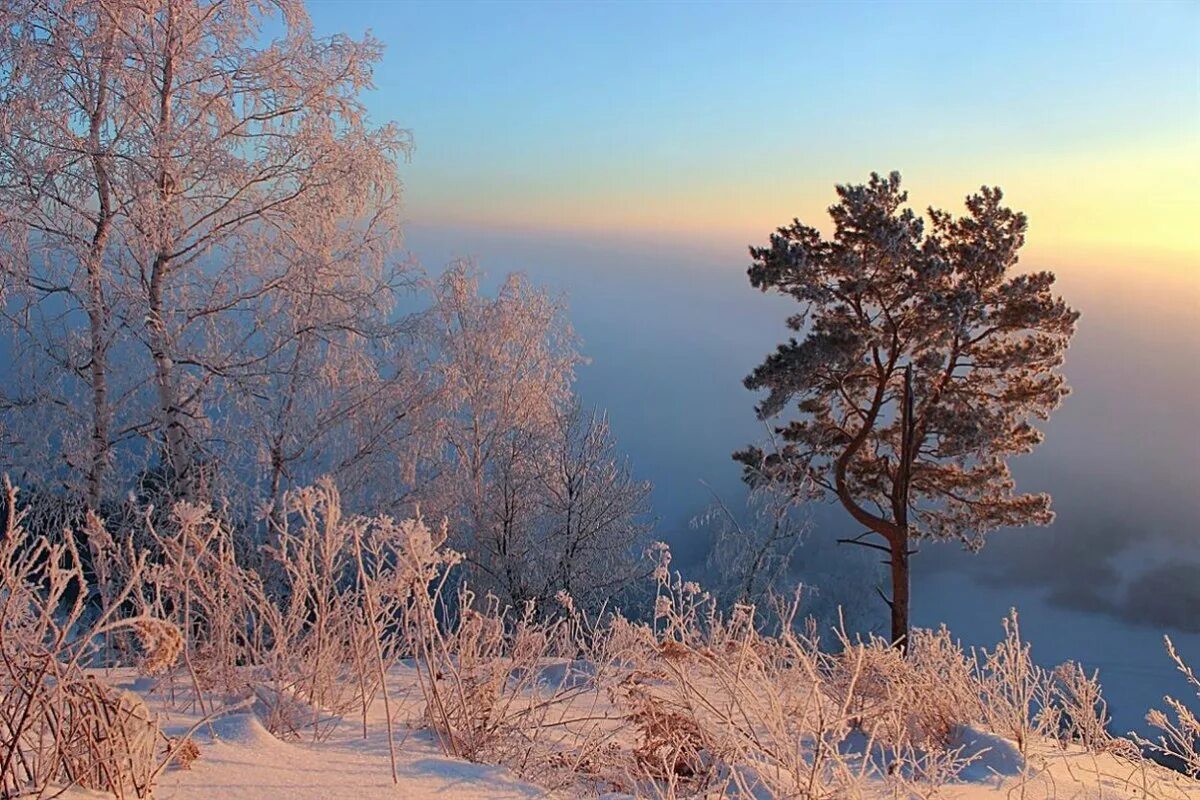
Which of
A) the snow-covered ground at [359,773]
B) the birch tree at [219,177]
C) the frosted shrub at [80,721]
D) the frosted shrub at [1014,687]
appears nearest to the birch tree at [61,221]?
the birch tree at [219,177]

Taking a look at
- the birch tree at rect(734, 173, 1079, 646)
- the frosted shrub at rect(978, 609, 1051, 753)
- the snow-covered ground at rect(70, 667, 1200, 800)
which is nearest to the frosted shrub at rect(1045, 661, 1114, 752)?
the frosted shrub at rect(978, 609, 1051, 753)

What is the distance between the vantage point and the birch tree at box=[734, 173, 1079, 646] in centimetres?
1380

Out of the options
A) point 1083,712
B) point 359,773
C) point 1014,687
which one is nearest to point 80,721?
point 359,773

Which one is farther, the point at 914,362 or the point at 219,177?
the point at 914,362

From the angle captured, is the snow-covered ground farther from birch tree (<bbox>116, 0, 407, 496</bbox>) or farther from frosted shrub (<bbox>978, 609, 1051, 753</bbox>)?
birch tree (<bbox>116, 0, 407, 496</bbox>)

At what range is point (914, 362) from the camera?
1453cm

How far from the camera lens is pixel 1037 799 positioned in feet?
12.5

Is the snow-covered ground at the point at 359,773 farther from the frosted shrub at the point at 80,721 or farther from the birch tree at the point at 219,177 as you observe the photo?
the birch tree at the point at 219,177

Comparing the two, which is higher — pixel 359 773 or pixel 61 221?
pixel 61 221

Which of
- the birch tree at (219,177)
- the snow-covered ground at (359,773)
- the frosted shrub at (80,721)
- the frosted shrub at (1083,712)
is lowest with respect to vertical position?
the frosted shrub at (1083,712)

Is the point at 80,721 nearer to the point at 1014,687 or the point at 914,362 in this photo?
Result: the point at 1014,687

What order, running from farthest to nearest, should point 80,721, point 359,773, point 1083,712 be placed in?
point 1083,712 < point 359,773 < point 80,721

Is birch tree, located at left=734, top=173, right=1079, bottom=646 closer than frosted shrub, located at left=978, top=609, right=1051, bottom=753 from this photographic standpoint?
No

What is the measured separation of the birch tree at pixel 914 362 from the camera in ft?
45.3
